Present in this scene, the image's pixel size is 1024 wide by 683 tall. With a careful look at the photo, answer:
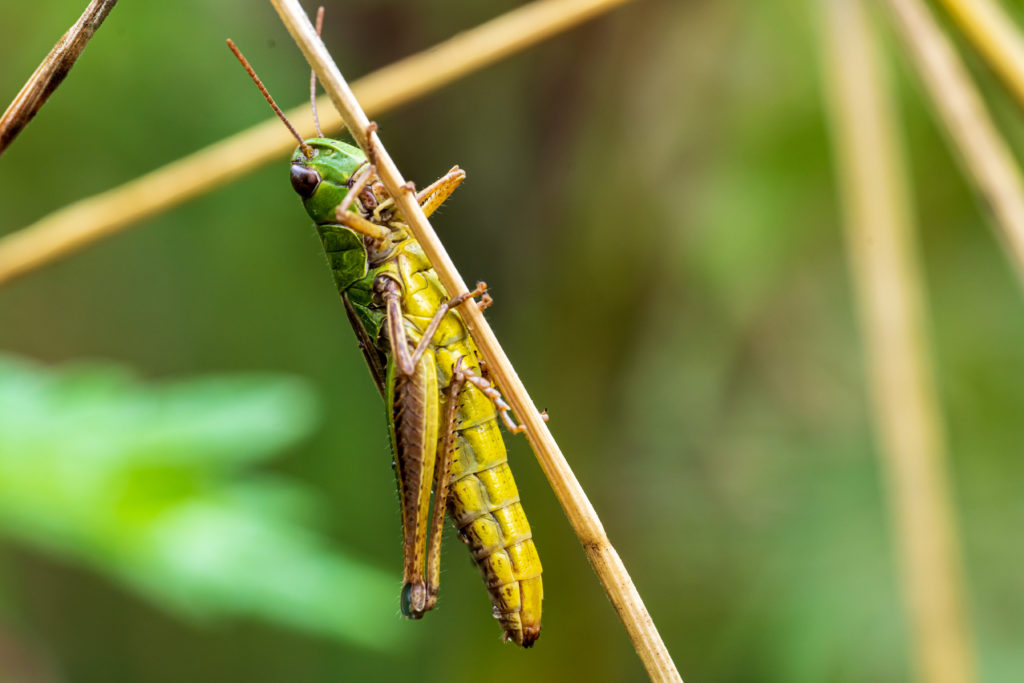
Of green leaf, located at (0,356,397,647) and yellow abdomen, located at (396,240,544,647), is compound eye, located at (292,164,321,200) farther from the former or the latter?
green leaf, located at (0,356,397,647)

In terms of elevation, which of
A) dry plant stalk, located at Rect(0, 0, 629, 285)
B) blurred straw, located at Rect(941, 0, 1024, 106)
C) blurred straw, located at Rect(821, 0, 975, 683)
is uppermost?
dry plant stalk, located at Rect(0, 0, 629, 285)

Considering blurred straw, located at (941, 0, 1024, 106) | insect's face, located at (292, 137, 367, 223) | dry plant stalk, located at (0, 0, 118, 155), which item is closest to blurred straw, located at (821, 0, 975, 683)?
blurred straw, located at (941, 0, 1024, 106)

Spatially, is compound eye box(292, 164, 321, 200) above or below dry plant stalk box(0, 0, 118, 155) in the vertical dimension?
below

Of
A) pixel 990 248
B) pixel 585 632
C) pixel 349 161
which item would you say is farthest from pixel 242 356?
pixel 990 248

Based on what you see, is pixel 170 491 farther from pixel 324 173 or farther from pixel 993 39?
pixel 993 39

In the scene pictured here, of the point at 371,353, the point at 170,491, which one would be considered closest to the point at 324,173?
the point at 371,353
